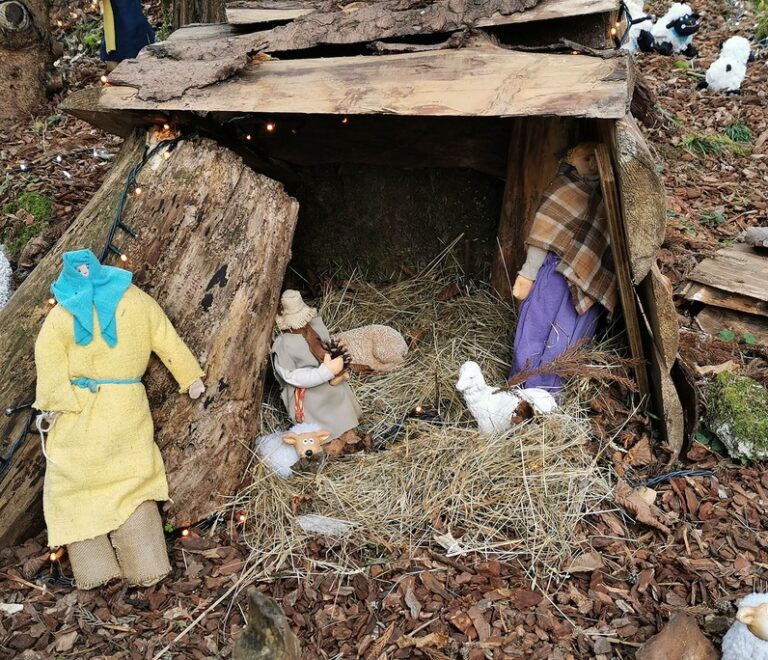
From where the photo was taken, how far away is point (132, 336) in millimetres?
3137

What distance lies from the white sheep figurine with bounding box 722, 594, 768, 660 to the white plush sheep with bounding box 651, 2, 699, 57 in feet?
21.5

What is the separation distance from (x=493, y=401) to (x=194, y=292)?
160 centimetres

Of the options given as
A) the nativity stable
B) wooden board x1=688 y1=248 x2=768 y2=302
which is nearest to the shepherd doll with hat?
the nativity stable

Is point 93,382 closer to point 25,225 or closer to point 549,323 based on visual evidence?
point 549,323

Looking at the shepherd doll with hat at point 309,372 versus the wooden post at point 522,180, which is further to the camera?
the wooden post at point 522,180

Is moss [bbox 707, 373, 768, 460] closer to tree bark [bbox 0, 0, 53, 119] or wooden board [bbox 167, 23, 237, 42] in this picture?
wooden board [bbox 167, 23, 237, 42]

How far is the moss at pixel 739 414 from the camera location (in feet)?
11.7

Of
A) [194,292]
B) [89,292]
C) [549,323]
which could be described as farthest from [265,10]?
[549,323]

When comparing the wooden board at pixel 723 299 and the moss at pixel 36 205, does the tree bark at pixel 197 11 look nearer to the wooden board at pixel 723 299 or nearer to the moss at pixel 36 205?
the moss at pixel 36 205

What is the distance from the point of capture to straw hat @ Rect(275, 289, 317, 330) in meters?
3.65

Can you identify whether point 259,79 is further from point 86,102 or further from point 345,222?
point 345,222

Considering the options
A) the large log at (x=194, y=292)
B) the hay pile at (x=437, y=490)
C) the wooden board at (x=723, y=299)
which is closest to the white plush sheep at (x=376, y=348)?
the hay pile at (x=437, y=490)

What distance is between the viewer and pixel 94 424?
3.09 m

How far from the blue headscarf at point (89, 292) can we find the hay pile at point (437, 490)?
3.47ft
